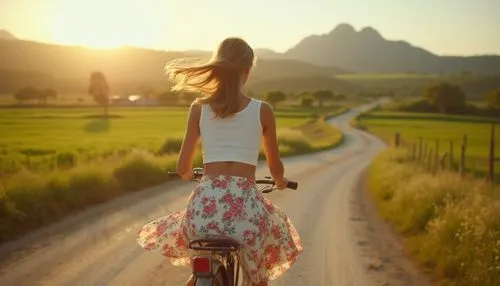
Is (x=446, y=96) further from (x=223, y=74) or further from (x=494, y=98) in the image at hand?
(x=223, y=74)

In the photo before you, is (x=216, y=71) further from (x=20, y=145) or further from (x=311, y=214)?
(x=20, y=145)

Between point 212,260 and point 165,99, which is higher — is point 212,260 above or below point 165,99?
above

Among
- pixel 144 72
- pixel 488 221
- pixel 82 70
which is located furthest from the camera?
pixel 144 72

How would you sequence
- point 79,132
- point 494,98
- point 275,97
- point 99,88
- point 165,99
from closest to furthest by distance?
point 79,132, point 99,88, point 494,98, point 165,99, point 275,97

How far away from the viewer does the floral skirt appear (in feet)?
11.7

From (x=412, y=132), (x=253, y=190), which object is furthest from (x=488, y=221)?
(x=412, y=132)

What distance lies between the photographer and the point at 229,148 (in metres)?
3.65

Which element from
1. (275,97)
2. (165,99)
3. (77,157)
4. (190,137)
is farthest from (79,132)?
(275,97)

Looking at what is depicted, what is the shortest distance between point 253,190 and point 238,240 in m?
0.33

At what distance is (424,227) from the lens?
10.8m

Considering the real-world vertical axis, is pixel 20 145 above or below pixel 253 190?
below

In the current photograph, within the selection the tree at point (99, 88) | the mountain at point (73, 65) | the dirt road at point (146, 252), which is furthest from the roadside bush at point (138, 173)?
the tree at point (99, 88)

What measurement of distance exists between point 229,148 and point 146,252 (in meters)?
4.78

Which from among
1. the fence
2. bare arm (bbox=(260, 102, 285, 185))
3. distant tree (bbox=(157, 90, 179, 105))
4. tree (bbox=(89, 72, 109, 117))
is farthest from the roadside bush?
distant tree (bbox=(157, 90, 179, 105))
